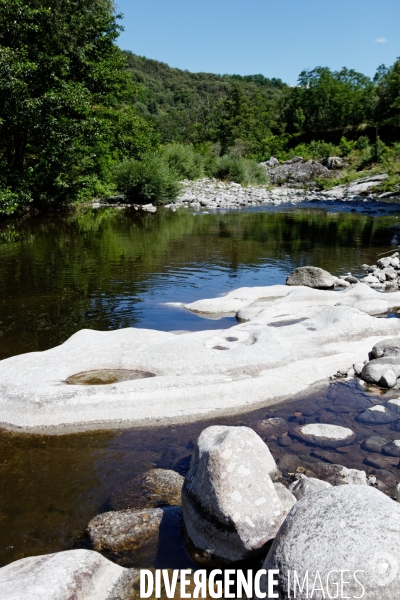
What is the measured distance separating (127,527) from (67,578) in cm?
102

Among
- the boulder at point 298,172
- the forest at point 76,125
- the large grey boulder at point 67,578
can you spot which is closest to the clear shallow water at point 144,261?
the forest at point 76,125

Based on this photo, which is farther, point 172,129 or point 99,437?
point 172,129

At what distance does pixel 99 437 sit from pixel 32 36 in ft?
90.3

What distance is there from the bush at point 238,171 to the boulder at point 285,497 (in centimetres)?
5266

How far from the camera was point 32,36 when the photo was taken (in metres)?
26.8

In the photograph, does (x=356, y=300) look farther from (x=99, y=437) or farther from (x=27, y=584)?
(x=27, y=584)

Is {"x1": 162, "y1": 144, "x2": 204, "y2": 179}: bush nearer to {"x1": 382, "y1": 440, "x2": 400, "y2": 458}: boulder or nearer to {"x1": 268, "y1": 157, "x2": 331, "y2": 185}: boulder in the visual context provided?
{"x1": 268, "y1": 157, "x2": 331, "y2": 185}: boulder

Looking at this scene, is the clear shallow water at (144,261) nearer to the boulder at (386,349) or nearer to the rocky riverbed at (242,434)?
the rocky riverbed at (242,434)

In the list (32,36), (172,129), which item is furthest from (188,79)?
(32,36)

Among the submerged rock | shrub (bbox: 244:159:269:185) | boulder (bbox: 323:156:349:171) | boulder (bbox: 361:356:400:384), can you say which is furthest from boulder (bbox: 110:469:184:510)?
boulder (bbox: 323:156:349:171)

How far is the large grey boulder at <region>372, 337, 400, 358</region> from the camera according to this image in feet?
28.5

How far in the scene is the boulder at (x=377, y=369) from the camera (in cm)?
809

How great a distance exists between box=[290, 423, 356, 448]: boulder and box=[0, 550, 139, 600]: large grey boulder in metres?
3.14

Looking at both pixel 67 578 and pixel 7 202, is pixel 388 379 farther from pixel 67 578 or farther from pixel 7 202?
pixel 7 202
